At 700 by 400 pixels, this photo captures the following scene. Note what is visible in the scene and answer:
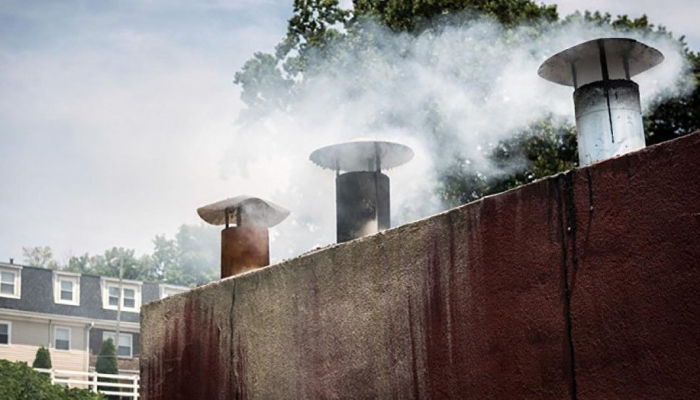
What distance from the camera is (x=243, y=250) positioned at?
6.16 m

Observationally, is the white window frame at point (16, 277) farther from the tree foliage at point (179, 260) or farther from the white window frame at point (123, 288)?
the tree foliage at point (179, 260)

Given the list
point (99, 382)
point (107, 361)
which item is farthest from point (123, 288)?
point (99, 382)

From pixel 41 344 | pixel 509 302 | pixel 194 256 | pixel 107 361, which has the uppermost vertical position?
pixel 194 256

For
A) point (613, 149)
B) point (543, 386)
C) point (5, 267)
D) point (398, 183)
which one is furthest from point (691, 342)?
point (5, 267)

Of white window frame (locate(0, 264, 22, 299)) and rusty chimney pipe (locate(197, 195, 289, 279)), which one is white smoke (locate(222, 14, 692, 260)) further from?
white window frame (locate(0, 264, 22, 299))

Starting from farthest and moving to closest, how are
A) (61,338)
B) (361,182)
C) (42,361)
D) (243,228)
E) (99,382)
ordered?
(61,338)
(42,361)
(99,382)
(243,228)
(361,182)

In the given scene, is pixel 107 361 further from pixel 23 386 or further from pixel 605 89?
pixel 605 89

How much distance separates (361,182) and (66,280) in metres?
26.5

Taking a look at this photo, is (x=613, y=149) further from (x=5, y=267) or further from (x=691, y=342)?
(x=5, y=267)

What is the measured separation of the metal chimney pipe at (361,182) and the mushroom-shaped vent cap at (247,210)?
0.62 meters

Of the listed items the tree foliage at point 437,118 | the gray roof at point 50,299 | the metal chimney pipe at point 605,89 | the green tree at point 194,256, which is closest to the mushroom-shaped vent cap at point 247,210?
the metal chimney pipe at point 605,89

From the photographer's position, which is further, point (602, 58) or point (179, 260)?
point (179, 260)

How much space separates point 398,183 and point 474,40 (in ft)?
11.5

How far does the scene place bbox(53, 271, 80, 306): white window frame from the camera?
29.6 meters
